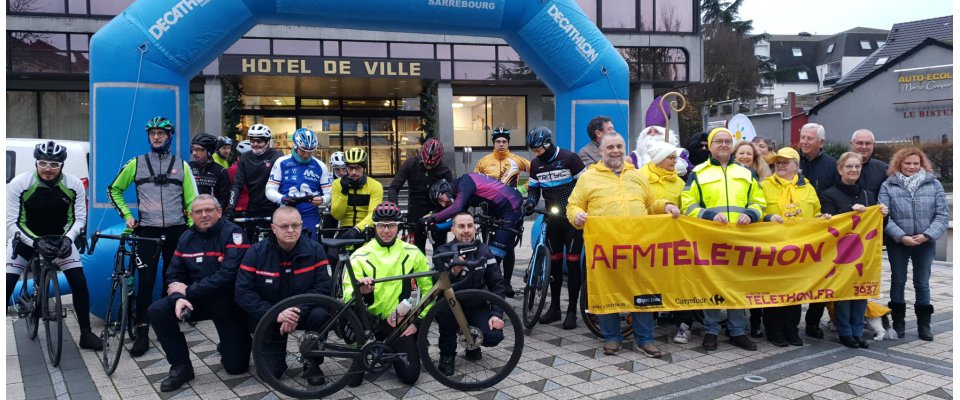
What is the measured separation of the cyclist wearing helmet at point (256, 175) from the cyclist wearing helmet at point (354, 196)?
0.65 metres

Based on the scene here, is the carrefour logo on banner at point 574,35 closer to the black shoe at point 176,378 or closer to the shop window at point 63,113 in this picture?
the black shoe at point 176,378

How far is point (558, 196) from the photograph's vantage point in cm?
659

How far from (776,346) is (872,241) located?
4.15 ft

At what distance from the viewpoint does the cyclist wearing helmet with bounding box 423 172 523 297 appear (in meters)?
6.55

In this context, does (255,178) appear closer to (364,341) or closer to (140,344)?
(140,344)

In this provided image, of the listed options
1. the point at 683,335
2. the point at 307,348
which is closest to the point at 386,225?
the point at 307,348

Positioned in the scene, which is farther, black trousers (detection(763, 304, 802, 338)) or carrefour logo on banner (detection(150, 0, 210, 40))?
carrefour logo on banner (detection(150, 0, 210, 40))

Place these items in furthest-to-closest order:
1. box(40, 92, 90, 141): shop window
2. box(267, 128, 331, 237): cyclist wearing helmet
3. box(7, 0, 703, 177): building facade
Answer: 1. box(40, 92, 90, 141): shop window
2. box(7, 0, 703, 177): building facade
3. box(267, 128, 331, 237): cyclist wearing helmet

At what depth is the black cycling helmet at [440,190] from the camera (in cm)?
662

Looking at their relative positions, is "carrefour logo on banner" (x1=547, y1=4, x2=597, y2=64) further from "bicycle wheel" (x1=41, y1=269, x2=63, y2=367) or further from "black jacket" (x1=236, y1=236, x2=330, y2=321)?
"bicycle wheel" (x1=41, y1=269, x2=63, y2=367)

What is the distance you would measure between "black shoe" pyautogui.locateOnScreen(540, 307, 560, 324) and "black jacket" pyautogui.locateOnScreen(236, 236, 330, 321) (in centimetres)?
257

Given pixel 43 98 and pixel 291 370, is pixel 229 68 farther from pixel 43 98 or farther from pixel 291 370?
pixel 291 370

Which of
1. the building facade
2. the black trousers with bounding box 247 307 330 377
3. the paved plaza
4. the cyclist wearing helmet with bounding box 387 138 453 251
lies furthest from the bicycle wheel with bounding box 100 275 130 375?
the building facade

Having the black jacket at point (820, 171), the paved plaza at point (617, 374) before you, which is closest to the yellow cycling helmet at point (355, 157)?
the paved plaza at point (617, 374)
